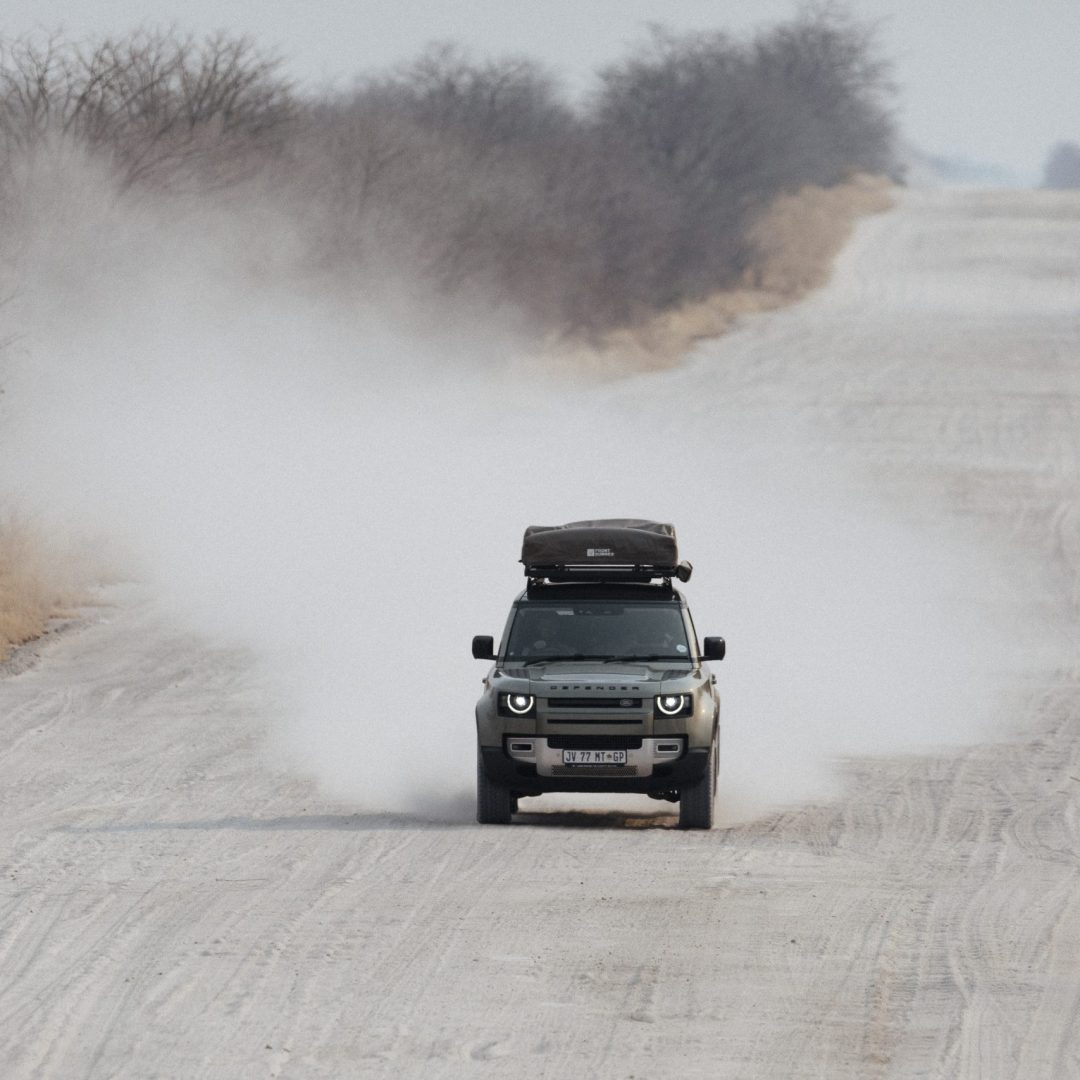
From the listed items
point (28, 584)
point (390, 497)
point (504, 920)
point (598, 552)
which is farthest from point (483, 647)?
point (390, 497)

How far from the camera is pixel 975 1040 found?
9.12 meters

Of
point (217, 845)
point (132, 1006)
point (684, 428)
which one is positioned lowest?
point (684, 428)

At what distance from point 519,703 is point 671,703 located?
1.05 metres

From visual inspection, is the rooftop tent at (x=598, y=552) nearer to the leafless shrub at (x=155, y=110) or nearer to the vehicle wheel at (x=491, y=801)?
the vehicle wheel at (x=491, y=801)

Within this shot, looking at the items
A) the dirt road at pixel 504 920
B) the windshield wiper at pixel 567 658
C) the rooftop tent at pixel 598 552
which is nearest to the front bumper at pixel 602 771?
the dirt road at pixel 504 920

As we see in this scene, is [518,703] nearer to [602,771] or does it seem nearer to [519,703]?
[519,703]

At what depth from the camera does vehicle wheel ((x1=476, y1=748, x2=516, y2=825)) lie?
14.2 meters

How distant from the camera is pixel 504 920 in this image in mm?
11320

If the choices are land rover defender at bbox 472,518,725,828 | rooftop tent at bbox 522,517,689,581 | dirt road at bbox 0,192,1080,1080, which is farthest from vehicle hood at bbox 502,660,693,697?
dirt road at bbox 0,192,1080,1080

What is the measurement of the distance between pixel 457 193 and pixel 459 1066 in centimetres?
4974

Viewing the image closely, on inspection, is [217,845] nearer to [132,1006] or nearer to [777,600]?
[132,1006]

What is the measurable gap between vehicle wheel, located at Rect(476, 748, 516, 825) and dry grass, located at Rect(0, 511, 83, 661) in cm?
1116

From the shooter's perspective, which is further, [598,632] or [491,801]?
[598,632]

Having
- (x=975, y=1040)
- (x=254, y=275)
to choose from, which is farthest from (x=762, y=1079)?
(x=254, y=275)
